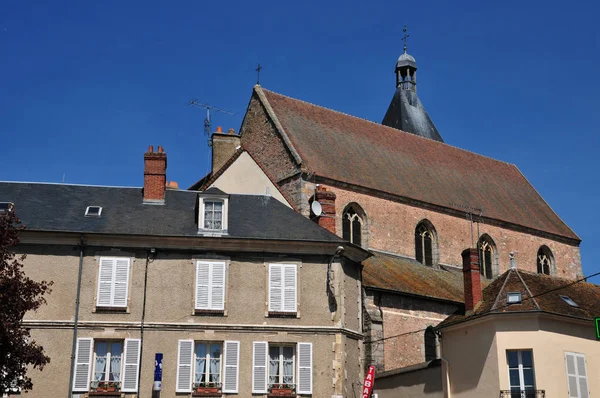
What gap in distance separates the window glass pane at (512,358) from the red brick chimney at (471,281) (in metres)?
2.20

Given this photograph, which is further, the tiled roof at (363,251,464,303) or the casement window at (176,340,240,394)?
the tiled roof at (363,251,464,303)

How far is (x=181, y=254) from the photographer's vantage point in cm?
1853

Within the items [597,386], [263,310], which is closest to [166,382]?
[263,310]

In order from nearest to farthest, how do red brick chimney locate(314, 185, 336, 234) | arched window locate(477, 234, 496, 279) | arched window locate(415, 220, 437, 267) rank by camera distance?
red brick chimney locate(314, 185, 336, 234) < arched window locate(415, 220, 437, 267) < arched window locate(477, 234, 496, 279)

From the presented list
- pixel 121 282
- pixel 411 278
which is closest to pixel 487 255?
pixel 411 278

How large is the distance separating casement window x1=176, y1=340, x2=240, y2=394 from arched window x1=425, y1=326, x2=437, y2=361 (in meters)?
10.4

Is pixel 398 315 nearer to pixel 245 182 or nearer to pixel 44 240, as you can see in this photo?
pixel 245 182

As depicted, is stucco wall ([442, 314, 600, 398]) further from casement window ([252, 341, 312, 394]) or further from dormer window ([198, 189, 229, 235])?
dormer window ([198, 189, 229, 235])

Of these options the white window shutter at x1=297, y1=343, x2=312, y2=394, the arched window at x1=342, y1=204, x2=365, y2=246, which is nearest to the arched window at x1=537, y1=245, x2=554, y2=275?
the arched window at x1=342, y1=204, x2=365, y2=246

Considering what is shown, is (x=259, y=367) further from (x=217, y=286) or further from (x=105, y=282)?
Answer: (x=105, y=282)

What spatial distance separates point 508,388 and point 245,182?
29.9ft

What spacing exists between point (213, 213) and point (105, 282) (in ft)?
8.99

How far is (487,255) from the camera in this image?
113 ft

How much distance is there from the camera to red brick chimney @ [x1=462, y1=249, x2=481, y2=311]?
21.8 m
